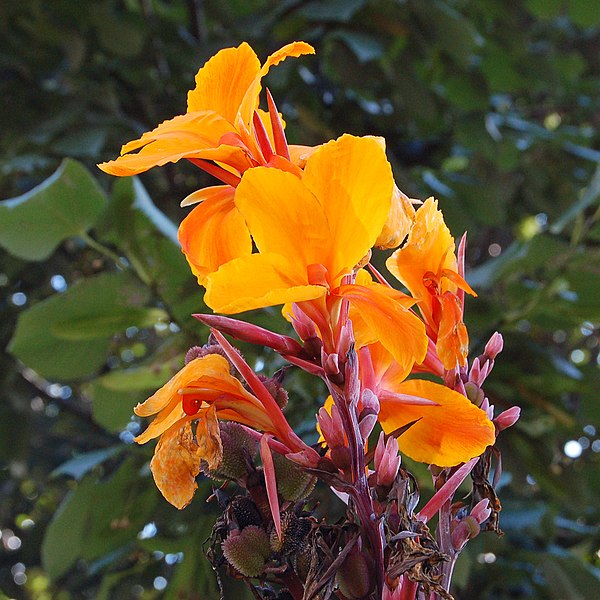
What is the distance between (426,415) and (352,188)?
0.10m

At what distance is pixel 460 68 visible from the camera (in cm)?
156

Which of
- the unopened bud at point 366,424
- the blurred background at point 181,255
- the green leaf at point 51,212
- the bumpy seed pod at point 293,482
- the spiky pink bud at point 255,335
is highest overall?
the spiky pink bud at point 255,335

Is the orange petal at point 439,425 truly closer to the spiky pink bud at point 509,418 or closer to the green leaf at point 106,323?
the spiky pink bud at point 509,418

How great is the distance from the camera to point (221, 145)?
336mm

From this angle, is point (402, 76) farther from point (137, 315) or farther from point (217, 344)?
point (217, 344)

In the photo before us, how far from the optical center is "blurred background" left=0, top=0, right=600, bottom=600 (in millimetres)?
899

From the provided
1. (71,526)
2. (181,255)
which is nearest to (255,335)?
(181,255)

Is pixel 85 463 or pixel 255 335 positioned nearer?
pixel 255 335

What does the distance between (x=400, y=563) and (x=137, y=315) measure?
2.17ft

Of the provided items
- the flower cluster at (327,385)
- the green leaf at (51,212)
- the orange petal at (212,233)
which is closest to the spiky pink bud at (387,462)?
the flower cluster at (327,385)

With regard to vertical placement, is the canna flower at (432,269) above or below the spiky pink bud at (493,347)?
above

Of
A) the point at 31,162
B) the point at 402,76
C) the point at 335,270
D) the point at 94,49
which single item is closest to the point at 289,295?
the point at 335,270

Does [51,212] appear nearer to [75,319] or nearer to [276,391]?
[75,319]

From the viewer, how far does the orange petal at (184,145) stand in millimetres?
330
